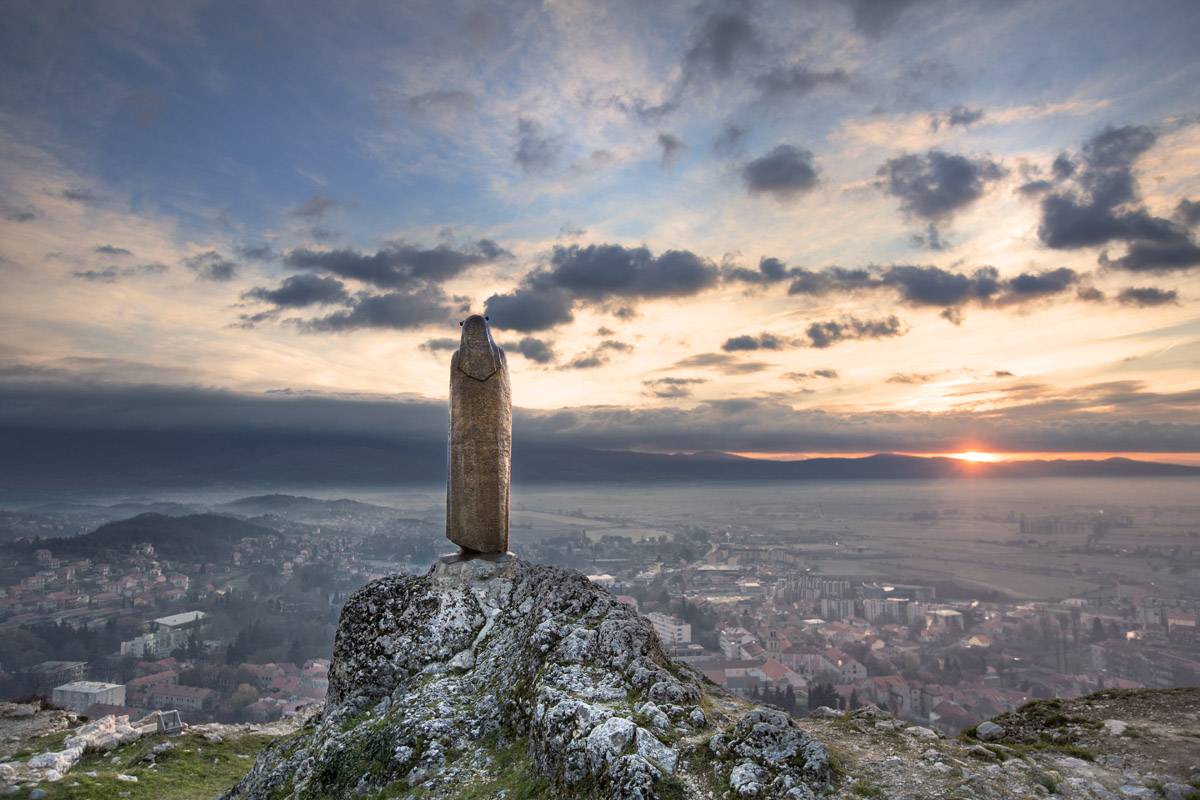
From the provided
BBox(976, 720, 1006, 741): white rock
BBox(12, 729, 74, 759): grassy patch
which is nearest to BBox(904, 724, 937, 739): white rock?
BBox(976, 720, 1006, 741): white rock

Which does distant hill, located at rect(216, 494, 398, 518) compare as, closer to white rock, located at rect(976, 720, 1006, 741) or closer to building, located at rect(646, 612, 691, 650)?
building, located at rect(646, 612, 691, 650)

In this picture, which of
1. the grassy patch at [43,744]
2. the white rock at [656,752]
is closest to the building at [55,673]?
the grassy patch at [43,744]

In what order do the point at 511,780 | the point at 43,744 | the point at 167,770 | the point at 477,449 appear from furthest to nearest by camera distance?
the point at 43,744 → the point at 167,770 → the point at 477,449 → the point at 511,780

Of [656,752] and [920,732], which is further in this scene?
[920,732]

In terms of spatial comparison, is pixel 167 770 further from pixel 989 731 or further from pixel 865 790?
pixel 989 731

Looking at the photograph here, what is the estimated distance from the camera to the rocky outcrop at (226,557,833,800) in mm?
9266

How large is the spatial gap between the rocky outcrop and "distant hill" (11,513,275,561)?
104 m

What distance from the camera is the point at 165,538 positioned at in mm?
103125

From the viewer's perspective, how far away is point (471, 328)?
→ 18.1m

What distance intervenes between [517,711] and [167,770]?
1632 centimetres

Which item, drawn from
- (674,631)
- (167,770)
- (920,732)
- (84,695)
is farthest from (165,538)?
(920,732)

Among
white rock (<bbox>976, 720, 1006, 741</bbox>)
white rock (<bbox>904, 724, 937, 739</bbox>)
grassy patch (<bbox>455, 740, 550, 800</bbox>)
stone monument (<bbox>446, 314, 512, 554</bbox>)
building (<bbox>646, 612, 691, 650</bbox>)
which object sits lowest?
building (<bbox>646, 612, 691, 650</bbox>)

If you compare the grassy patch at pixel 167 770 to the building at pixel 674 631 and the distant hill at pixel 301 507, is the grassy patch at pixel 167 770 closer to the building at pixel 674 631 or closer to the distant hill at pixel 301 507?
the building at pixel 674 631

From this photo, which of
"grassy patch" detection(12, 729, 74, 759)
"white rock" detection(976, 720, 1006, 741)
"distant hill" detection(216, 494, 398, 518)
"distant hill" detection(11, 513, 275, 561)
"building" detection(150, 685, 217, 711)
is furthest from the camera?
"distant hill" detection(216, 494, 398, 518)
